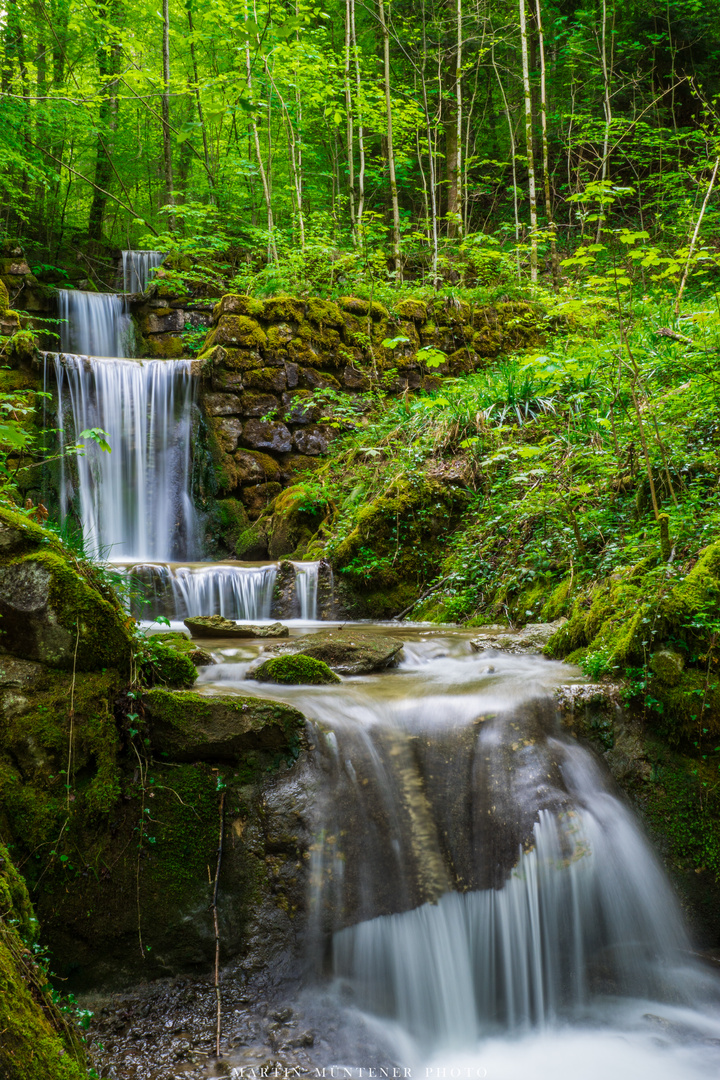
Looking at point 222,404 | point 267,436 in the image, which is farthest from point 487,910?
point 222,404

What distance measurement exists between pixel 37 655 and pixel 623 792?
3014 mm

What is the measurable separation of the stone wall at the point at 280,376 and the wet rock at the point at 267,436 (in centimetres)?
1

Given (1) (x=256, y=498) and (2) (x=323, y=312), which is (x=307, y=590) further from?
(2) (x=323, y=312)

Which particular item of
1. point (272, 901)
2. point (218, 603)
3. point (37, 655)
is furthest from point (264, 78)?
point (272, 901)

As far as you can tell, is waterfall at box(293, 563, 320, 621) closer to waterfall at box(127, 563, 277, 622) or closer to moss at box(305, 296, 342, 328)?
waterfall at box(127, 563, 277, 622)

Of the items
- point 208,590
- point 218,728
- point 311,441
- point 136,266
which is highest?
point 136,266

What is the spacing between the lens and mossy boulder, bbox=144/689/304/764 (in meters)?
3.07

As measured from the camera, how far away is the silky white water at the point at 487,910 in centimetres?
282

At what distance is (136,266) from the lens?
15.0m

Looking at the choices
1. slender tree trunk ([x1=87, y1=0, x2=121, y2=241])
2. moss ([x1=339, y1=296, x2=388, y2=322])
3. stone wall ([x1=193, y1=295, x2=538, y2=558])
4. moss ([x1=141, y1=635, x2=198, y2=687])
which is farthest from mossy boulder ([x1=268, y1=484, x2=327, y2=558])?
slender tree trunk ([x1=87, y1=0, x2=121, y2=241])

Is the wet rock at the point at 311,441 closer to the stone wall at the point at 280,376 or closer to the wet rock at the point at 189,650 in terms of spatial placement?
the stone wall at the point at 280,376

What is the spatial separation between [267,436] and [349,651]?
539 cm

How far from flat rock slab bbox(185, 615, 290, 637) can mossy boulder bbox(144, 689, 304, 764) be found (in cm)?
230

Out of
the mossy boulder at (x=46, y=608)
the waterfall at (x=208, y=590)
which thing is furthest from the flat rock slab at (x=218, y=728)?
the waterfall at (x=208, y=590)
